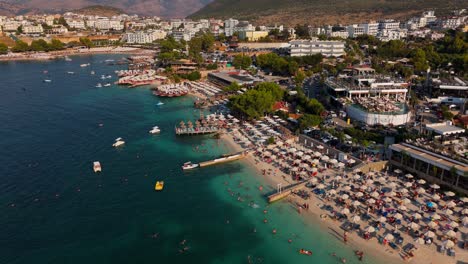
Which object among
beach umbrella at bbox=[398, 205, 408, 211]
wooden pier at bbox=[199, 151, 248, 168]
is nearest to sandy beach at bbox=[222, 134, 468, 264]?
beach umbrella at bbox=[398, 205, 408, 211]

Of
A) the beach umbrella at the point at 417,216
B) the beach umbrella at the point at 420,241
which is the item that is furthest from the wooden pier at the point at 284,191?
the beach umbrella at the point at 420,241

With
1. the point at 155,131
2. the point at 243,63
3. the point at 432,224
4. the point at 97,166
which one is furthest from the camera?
the point at 243,63

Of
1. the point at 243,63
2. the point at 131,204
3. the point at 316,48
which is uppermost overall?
the point at 316,48

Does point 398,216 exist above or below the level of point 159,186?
above

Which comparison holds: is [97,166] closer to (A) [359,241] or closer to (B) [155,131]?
(B) [155,131]

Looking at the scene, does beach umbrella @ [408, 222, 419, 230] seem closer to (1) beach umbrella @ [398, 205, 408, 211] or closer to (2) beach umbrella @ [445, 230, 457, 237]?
(2) beach umbrella @ [445, 230, 457, 237]

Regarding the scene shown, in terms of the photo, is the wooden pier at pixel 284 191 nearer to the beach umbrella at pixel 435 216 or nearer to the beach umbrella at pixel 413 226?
the beach umbrella at pixel 413 226

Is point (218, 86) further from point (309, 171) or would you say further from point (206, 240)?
point (206, 240)

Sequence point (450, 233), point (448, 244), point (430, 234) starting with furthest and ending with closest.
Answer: point (450, 233) → point (430, 234) → point (448, 244)

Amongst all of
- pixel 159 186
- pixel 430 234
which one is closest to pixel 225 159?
pixel 159 186
